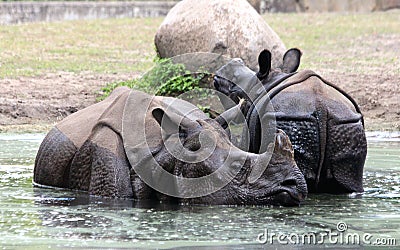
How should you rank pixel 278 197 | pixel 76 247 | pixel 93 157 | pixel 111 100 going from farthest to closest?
pixel 111 100 < pixel 93 157 < pixel 278 197 < pixel 76 247

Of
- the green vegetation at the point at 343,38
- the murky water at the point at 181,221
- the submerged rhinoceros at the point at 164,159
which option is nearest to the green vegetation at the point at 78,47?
the green vegetation at the point at 343,38

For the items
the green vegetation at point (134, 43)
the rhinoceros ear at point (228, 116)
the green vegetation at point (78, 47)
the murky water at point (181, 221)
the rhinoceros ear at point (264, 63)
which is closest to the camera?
the murky water at point (181, 221)

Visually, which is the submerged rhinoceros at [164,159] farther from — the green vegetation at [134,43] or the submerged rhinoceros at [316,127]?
the green vegetation at [134,43]

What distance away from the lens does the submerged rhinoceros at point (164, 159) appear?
6785 mm

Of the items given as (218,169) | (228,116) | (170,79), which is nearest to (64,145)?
(228,116)

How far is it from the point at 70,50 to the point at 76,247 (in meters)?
13.0

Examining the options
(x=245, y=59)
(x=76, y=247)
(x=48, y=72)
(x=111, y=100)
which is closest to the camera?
(x=76, y=247)

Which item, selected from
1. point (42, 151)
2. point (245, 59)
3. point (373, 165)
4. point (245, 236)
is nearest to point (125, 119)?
point (42, 151)

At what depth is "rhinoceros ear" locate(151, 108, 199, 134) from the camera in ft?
22.9

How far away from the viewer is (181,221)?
6344 millimetres

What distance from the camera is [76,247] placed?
552 centimetres

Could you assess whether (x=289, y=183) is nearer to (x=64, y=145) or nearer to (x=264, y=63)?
(x=264, y=63)

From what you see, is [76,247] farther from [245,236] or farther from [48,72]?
[48,72]

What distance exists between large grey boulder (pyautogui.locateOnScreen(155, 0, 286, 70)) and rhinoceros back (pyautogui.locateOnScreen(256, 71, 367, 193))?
6.27 m
